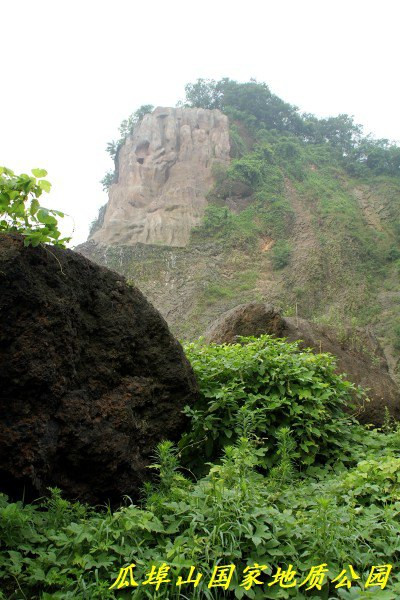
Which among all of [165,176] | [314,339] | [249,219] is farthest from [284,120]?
[314,339]

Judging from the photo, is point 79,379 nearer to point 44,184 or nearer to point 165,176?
point 44,184

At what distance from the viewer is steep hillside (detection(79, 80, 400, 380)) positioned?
80.8 feet

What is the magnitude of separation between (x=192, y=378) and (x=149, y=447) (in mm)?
707

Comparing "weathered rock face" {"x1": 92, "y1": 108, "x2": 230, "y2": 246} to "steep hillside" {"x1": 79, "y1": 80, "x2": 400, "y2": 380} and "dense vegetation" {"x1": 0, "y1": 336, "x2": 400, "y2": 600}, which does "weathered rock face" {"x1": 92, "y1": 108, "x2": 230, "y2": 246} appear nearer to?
"steep hillside" {"x1": 79, "y1": 80, "x2": 400, "y2": 380}

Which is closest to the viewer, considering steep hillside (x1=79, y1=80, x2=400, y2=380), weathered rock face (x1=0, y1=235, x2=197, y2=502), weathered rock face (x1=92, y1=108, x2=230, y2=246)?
weathered rock face (x1=0, y1=235, x2=197, y2=502)

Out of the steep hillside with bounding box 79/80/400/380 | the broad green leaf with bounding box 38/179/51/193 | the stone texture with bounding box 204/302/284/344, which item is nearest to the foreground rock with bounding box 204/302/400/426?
the stone texture with bounding box 204/302/284/344

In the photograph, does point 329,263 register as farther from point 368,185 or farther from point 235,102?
point 235,102

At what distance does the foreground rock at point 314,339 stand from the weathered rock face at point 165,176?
22.5 meters

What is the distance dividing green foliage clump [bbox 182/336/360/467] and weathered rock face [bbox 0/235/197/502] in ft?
0.99

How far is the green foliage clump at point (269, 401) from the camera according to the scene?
158 inches

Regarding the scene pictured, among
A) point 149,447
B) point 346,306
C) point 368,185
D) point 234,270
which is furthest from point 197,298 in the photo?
point 149,447

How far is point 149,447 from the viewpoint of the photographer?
11.6 feet

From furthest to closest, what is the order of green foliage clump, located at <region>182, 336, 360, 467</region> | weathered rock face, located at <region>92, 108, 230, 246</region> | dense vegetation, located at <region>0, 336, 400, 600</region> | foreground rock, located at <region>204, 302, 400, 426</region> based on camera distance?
weathered rock face, located at <region>92, 108, 230, 246</region> < foreground rock, located at <region>204, 302, 400, 426</region> < green foliage clump, located at <region>182, 336, 360, 467</region> < dense vegetation, located at <region>0, 336, 400, 600</region>

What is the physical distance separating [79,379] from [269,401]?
1.72m
